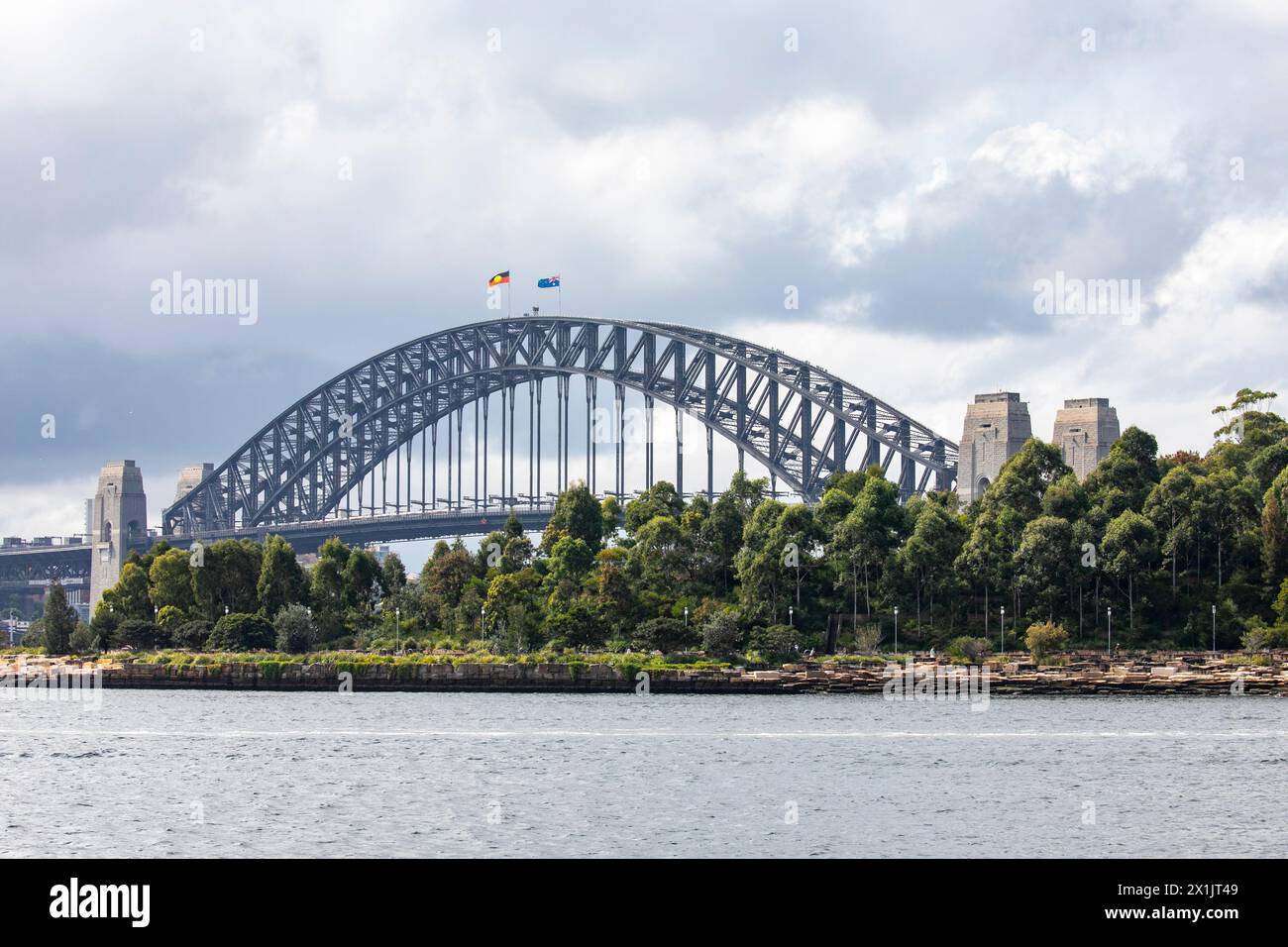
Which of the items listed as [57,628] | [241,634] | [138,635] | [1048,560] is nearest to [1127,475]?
[1048,560]

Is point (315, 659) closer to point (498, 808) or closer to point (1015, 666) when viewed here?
point (1015, 666)

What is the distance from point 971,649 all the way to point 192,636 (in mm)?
55827

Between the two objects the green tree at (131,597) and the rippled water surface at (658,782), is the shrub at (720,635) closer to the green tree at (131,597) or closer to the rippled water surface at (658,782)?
the rippled water surface at (658,782)

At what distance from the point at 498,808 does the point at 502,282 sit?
10339cm

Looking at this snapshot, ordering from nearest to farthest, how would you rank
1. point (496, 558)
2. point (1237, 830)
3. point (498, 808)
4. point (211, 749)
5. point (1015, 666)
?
point (1237, 830) < point (498, 808) < point (211, 749) < point (1015, 666) < point (496, 558)

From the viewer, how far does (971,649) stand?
99.3 m

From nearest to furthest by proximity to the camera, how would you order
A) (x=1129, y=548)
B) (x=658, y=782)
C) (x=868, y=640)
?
(x=658, y=782)
(x=1129, y=548)
(x=868, y=640)

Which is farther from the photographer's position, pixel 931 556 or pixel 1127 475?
pixel 1127 475

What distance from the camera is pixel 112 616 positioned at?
13225cm

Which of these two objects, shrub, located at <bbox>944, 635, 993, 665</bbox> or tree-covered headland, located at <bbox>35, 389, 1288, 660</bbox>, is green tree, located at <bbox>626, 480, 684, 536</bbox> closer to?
tree-covered headland, located at <bbox>35, 389, 1288, 660</bbox>

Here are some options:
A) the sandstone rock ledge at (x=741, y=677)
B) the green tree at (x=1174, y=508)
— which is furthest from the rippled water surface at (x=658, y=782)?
the green tree at (x=1174, y=508)

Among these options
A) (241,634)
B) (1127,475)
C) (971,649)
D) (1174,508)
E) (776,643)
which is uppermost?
(1127,475)

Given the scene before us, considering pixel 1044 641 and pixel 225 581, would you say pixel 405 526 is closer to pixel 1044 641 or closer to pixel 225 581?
pixel 225 581
